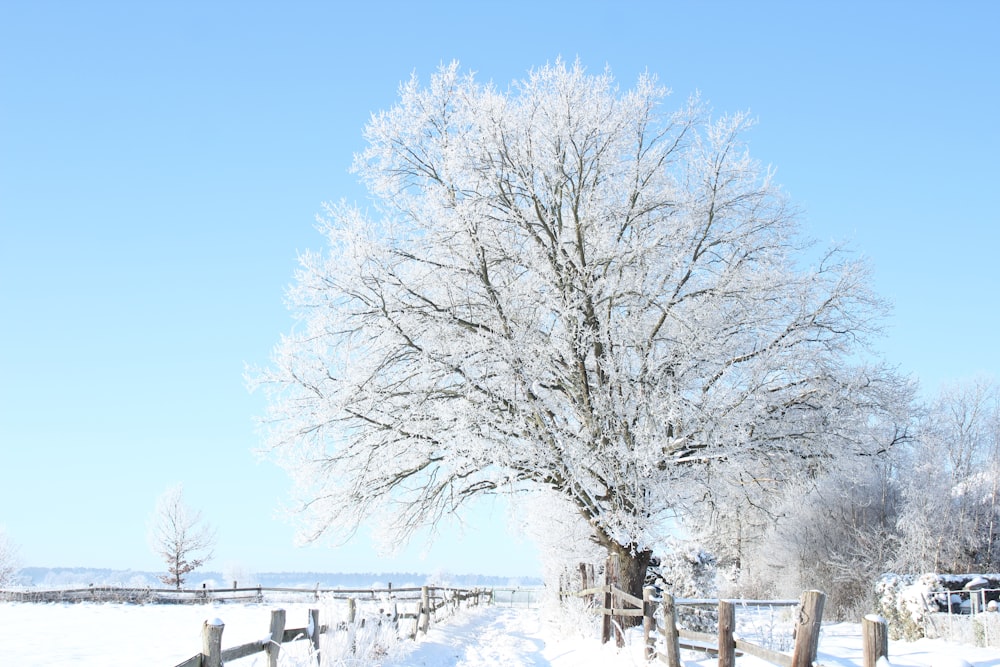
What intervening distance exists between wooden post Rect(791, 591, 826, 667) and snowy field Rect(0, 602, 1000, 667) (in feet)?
1.93

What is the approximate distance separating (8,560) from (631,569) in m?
51.1

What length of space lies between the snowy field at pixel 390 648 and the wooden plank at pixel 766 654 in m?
0.42

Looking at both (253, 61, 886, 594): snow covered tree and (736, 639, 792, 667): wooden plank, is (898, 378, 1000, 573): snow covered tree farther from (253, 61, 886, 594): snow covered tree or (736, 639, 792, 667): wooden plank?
A: (736, 639, 792, 667): wooden plank

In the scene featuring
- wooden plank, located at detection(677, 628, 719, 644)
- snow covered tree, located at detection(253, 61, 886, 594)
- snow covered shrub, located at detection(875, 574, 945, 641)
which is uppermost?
snow covered tree, located at detection(253, 61, 886, 594)

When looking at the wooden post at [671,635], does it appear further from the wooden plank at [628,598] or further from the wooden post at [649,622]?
the wooden plank at [628,598]

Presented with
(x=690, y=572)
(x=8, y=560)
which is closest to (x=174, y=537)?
(x=8, y=560)

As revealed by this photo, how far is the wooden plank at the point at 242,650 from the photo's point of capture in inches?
260

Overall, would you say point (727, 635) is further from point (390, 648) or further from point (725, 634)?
point (390, 648)

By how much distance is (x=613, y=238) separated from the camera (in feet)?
43.5

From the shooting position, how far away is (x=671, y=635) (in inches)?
368

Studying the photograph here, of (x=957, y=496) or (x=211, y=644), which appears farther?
(x=957, y=496)

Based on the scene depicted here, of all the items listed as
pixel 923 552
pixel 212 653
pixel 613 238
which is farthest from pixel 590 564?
pixel 212 653

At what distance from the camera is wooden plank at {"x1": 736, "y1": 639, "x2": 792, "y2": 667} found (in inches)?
253

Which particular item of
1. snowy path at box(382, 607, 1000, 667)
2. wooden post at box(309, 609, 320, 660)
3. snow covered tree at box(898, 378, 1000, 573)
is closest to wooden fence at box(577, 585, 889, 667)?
snowy path at box(382, 607, 1000, 667)
